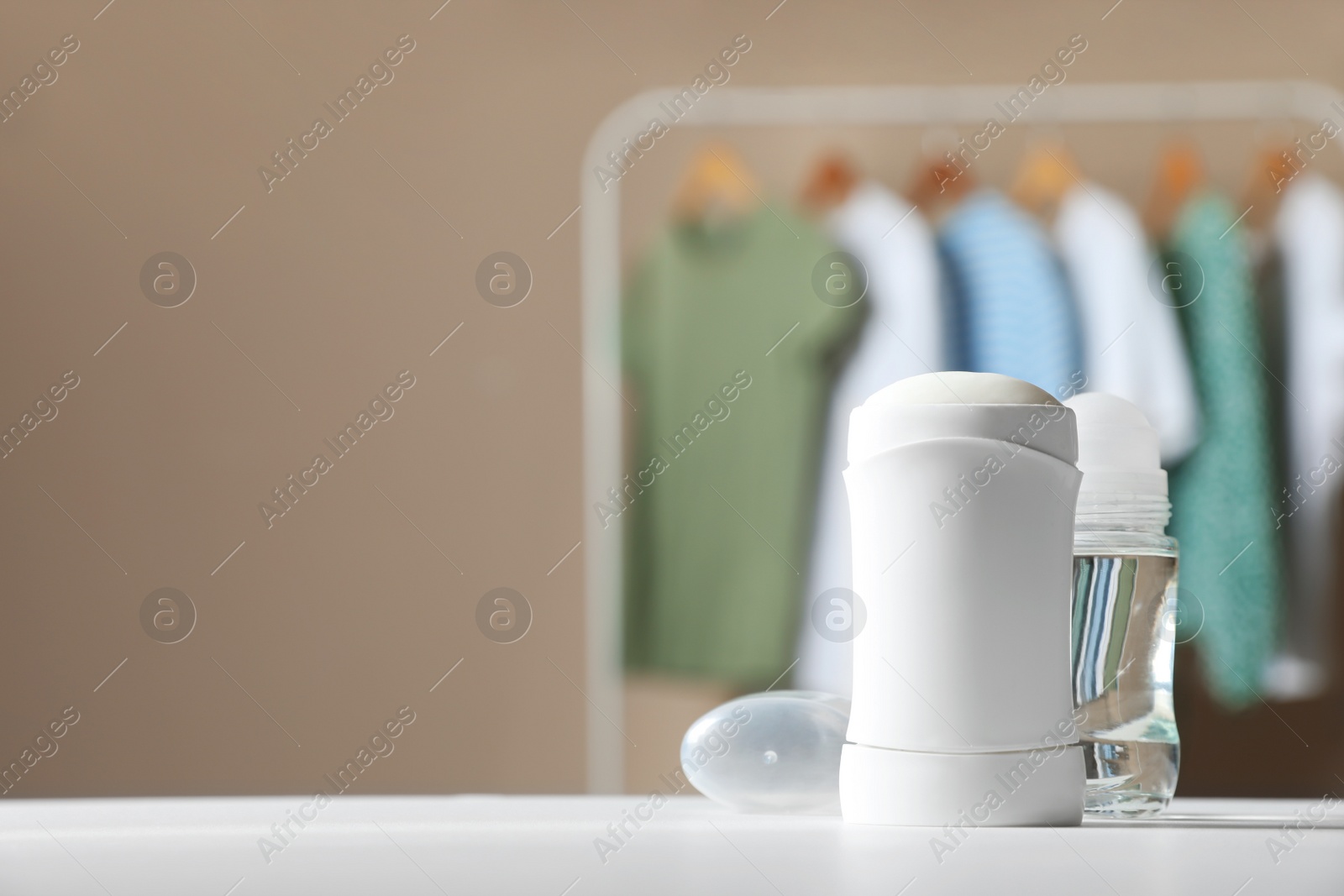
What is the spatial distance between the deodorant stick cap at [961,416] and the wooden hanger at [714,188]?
1.24 metres

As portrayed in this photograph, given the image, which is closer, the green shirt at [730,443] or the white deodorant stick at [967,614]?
the white deodorant stick at [967,614]

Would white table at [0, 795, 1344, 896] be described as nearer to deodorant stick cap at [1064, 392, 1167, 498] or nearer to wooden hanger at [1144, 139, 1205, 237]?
deodorant stick cap at [1064, 392, 1167, 498]

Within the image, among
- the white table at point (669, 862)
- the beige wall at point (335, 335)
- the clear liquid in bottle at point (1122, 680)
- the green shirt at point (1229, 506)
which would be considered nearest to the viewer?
the white table at point (669, 862)

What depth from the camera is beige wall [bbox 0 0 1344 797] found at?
70.4 inches

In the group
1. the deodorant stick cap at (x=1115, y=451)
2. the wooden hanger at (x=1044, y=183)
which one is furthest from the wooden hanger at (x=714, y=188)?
the deodorant stick cap at (x=1115, y=451)

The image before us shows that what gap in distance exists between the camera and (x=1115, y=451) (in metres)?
0.41

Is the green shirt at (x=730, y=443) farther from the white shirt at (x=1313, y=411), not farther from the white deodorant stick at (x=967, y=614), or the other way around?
the white deodorant stick at (x=967, y=614)

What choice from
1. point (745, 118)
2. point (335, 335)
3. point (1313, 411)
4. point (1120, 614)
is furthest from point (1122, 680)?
point (335, 335)

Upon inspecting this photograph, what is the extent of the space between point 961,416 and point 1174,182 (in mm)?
1393

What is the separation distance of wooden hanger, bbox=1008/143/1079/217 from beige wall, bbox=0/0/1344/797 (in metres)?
0.17

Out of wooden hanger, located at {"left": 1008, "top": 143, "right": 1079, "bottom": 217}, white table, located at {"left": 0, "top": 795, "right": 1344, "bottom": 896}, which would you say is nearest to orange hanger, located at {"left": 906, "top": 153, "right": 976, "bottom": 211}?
wooden hanger, located at {"left": 1008, "top": 143, "right": 1079, "bottom": 217}

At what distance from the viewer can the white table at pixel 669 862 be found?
0.27 m

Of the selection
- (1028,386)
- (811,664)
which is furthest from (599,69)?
(1028,386)

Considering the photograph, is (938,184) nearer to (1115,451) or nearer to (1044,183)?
(1044,183)
